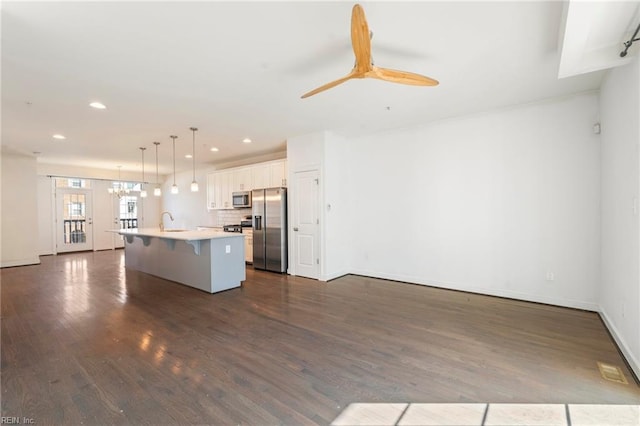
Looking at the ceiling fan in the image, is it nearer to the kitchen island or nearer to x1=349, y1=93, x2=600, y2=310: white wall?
x1=349, y1=93, x2=600, y2=310: white wall

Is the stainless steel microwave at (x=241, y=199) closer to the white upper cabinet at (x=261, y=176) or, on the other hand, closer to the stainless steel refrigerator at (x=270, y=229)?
the white upper cabinet at (x=261, y=176)

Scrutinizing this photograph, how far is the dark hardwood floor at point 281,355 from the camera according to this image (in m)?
1.96

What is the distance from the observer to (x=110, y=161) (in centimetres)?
795

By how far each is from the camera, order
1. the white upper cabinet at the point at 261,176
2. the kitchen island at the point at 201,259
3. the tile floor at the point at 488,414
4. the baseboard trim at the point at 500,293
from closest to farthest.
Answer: the tile floor at the point at 488,414 < the baseboard trim at the point at 500,293 < the kitchen island at the point at 201,259 < the white upper cabinet at the point at 261,176

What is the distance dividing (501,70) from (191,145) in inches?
222

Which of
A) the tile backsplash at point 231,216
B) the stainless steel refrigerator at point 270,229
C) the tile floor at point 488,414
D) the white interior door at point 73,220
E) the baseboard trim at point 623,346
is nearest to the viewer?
the tile floor at point 488,414

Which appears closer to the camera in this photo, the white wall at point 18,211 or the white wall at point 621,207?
the white wall at point 621,207

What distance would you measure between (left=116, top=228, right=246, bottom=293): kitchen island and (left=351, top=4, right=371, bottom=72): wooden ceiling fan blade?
3327 millimetres

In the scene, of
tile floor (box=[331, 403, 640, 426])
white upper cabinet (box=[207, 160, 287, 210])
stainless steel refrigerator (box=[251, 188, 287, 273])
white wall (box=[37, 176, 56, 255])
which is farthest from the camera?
white wall (box=[37, 176, 56, 255])

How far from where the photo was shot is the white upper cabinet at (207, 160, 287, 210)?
6.33 metres

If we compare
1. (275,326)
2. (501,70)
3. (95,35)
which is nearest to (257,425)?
(275,326)

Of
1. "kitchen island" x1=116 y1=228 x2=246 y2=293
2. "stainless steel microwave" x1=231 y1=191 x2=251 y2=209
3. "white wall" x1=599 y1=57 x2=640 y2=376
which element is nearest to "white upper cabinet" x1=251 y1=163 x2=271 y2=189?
Answer: "stainless steel microwave" x1=231 y1=191 x2=251 y2=209
